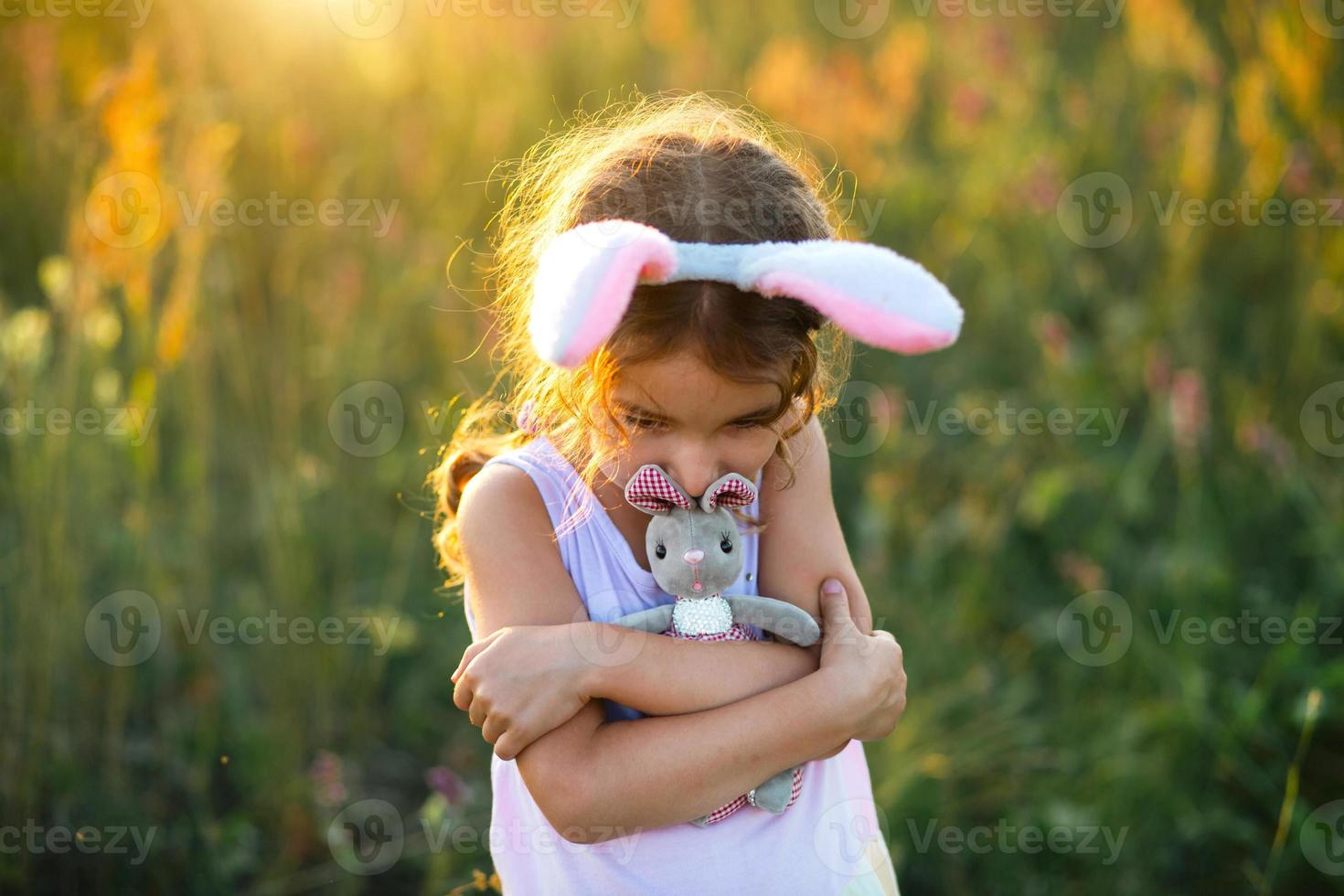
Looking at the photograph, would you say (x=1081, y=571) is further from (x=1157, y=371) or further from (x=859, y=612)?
(x=859, y=612)

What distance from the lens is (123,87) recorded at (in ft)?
7.07

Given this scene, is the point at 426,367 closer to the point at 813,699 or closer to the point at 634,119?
the point at 634,119

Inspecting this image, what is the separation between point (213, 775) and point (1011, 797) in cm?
171

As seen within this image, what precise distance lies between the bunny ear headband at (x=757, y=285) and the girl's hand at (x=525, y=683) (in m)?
0.36

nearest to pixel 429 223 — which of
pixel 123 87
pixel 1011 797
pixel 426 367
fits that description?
pixel 426 367

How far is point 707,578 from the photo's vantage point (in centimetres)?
135
